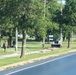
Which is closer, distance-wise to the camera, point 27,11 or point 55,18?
point 27,11

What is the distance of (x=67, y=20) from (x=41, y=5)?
1183 inches

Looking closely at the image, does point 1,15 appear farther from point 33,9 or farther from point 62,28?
point 62,28

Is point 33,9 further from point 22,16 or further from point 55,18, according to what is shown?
point 55,18

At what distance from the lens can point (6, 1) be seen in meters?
33.3

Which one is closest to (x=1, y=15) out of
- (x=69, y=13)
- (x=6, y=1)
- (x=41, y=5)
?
(x=6, y=1)

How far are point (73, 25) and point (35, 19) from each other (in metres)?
29.7

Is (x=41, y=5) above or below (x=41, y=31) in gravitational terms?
above

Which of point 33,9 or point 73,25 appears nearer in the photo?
point 33,9

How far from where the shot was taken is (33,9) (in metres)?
33.3

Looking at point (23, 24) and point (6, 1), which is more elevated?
point (6, 1)

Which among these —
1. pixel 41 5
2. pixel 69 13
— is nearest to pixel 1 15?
pixel 41 5

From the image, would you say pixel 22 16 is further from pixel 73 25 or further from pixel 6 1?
pixel 73 25

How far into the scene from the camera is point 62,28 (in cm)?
6369

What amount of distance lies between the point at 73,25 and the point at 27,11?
29.7 meters
